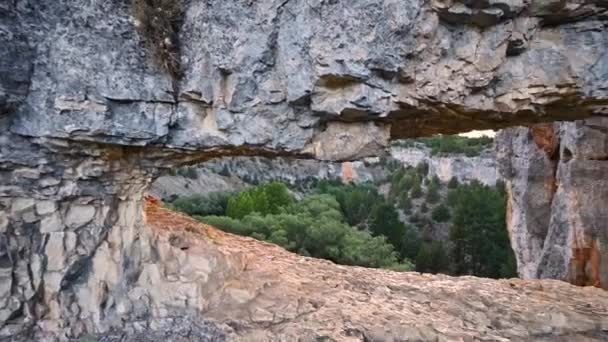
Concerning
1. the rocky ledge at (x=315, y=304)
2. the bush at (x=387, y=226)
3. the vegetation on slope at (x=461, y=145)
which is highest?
the vegetation on slope at (x=461, y=145)

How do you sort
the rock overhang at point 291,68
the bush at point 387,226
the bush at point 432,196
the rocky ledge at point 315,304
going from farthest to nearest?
the bush at point 432,196
the bush at point 387,226
the rocky ledge at point 315,304
the rock overhang at point 291,68

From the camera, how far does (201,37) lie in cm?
491

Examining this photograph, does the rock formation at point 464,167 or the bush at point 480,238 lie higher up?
the rock formation at point 464,167

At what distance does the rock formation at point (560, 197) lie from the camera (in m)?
8.35

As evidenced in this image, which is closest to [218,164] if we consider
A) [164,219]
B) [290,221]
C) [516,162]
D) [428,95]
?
[290,221]

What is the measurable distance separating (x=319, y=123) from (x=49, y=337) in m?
3.14

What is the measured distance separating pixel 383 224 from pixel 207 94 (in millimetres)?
18072

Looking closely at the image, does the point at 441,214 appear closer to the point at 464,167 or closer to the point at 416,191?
the point at 416,191

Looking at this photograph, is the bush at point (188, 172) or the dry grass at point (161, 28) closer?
the dry grass at point (161, 28)

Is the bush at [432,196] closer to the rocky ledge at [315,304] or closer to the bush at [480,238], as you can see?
the bush at [480,238]

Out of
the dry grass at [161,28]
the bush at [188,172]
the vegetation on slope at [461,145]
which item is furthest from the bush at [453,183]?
the dry grass at [161,28]

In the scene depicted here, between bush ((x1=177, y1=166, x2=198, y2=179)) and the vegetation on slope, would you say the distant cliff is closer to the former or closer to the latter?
bush ((x1=177, y1=166, x2=198, y2=179))

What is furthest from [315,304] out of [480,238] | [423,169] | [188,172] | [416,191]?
[423,169]

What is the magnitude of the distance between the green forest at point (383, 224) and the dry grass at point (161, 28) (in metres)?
9.59
